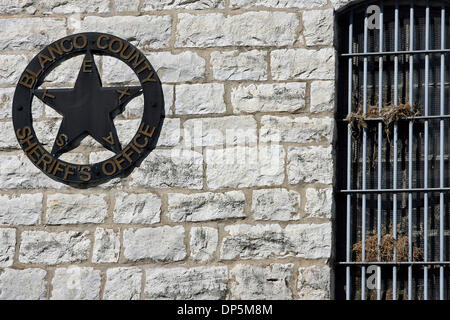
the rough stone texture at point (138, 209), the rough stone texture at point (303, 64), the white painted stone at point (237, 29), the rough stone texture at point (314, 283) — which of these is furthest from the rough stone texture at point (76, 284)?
the rough stone texture at point (303, 64)

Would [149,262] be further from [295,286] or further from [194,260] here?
[295,286]

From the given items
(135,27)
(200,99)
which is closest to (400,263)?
(200,99)

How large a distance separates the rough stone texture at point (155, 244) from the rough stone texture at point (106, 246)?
0.21 ft

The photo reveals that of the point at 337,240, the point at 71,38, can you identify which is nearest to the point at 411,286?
the point at 337,240

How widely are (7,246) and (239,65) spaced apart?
2067 millimetres

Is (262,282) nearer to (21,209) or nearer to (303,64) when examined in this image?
(303,64)

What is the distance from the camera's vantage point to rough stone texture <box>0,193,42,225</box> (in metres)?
7.64

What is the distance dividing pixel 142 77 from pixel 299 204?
1.45 metres

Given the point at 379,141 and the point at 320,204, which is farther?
the point at 379,141

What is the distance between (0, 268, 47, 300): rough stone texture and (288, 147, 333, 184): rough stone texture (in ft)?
6.12

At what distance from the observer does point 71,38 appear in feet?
25.8

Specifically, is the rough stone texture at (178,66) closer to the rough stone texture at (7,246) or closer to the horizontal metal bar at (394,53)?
the horizontal metal bar at (394,53)

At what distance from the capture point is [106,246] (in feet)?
24.6

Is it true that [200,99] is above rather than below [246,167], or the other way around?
above
